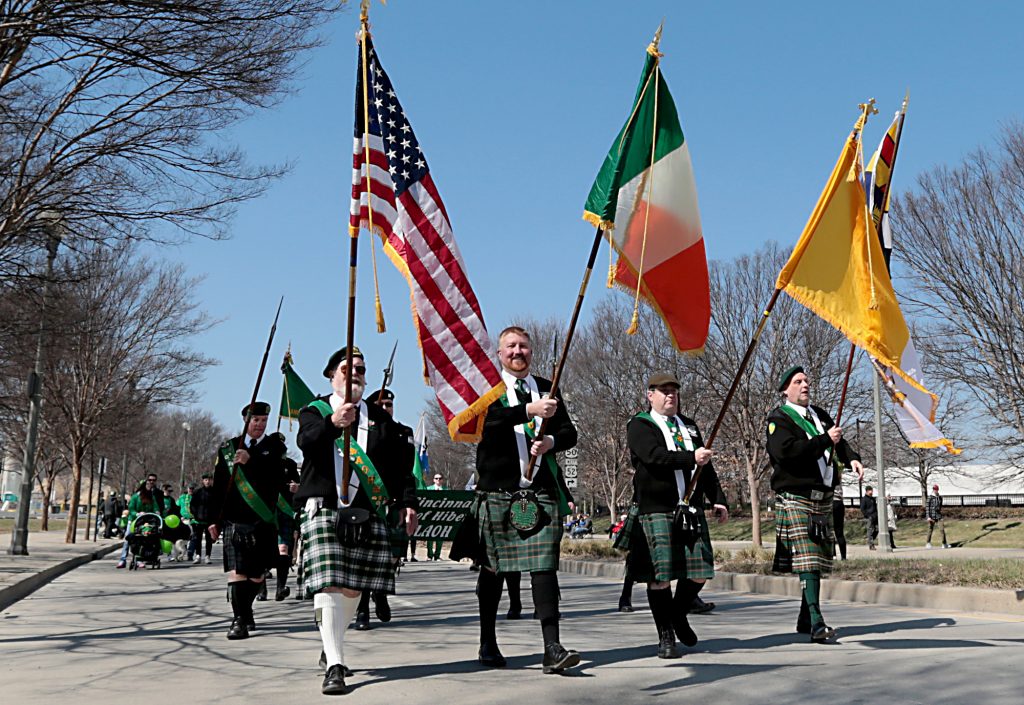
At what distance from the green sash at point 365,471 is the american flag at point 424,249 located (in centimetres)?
58

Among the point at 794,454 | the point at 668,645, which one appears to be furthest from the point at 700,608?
the point at 668,645

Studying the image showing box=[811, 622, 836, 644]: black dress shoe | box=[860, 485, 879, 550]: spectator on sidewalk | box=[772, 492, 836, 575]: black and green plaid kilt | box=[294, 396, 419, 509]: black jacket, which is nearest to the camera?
box=[294, 396, 419, 509]: black jacket

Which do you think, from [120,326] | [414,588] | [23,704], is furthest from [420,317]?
[120,326]

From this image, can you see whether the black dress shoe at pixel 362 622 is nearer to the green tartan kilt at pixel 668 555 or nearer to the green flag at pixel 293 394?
the green tartan kilt at pixel 668 555

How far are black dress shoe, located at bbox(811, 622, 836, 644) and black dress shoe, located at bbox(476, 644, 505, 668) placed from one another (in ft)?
8.24

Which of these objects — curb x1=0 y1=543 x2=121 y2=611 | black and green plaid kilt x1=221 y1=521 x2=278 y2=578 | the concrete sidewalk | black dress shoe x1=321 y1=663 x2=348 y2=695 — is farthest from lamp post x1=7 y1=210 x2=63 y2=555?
black dress shoe x1=321 y1=663 x2=348 y2=695

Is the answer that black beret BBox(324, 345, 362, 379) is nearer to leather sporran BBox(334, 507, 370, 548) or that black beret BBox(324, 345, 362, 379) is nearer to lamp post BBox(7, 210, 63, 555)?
leather sporran BBox(334, 507, 370, 548)

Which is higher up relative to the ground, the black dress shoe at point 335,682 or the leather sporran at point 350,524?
the leather sporran at point 350,524

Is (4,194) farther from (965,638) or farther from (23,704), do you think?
(965,638)

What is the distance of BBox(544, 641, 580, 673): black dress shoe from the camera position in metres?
6.08

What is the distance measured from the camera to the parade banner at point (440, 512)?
18641 mm

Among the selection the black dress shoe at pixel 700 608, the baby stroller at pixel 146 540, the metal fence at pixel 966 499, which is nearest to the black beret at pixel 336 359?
the black dress shoe at pixel 700 608

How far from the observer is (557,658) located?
6.18 meters

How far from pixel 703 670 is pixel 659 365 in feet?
93.1
